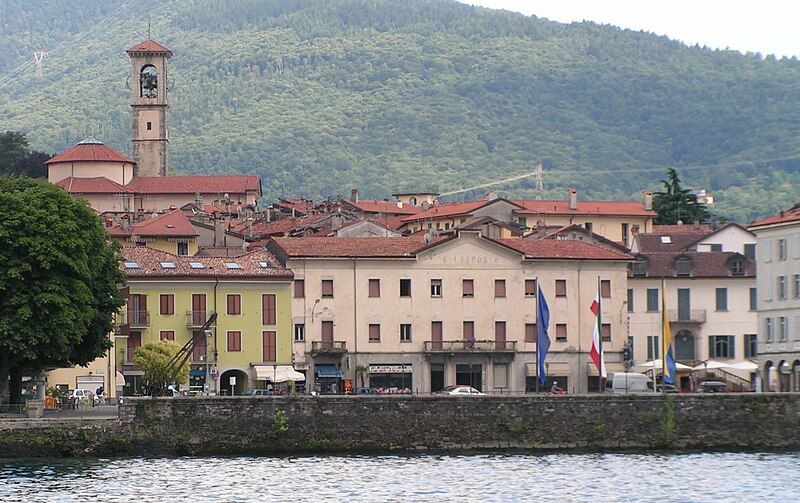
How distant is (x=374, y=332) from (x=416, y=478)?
1418 inches

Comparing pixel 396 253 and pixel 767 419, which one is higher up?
pixel 396 253

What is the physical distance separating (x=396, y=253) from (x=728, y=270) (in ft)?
61.5

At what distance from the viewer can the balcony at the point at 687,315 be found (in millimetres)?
98250

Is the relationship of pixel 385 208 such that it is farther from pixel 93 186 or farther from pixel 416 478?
pixel 416 478

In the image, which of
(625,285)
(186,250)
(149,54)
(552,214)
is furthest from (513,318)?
(149,54)

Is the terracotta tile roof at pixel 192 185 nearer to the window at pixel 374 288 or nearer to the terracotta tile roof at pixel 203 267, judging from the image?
the terracotta tile roof at pixel 203 267

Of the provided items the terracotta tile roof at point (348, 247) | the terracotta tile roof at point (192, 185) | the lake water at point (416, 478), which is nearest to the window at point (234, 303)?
the terracotta tile roof at point (348, 247)

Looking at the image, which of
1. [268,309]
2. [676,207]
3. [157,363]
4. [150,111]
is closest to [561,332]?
[268,309]

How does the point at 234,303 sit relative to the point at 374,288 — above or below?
below

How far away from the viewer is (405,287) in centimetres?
9238

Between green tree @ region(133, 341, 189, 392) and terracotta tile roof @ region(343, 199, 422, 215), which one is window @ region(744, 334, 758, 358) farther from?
terracotta tile roof @ region(343, 199, 422, 215)

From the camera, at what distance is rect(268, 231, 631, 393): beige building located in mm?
91125

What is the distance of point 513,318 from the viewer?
93.5 metres

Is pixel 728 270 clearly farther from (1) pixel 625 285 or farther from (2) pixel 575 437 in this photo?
(2) pixel 575 437
